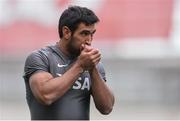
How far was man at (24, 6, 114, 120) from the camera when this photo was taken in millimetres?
3943

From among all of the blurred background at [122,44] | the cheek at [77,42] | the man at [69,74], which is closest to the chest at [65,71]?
the man at [69,74]

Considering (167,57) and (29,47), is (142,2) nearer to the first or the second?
(167,57)

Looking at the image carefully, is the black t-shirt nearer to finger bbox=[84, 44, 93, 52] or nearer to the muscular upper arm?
the muscular upper arm

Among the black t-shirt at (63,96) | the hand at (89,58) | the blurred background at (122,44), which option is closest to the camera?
the hand at (89,58)

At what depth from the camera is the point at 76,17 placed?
13.4 feet

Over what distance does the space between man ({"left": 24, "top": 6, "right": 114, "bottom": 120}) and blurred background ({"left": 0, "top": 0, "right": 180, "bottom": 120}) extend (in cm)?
859

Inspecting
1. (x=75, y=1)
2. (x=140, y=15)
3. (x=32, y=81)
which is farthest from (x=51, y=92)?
(x=140, y=15)

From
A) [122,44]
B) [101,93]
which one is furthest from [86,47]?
[122,44]

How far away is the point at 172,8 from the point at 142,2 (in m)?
0.60

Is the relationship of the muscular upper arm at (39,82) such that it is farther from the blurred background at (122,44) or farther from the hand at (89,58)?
the blurred background at (122,44)

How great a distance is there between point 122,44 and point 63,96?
921 centimetres

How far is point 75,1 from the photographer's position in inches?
496

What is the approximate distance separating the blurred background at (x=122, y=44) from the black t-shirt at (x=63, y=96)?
861 centimetres

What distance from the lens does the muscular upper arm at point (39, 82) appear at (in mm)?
3959
